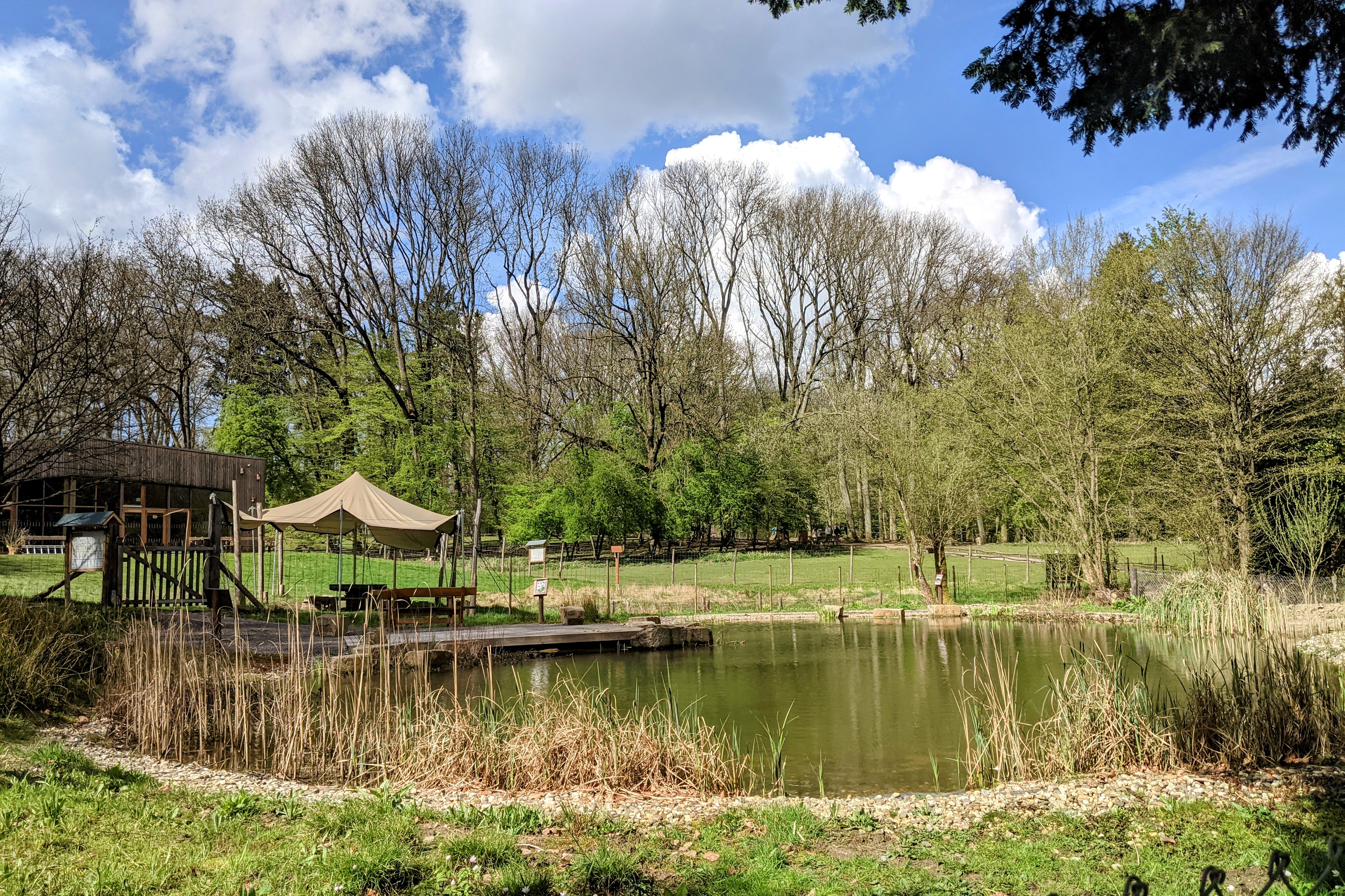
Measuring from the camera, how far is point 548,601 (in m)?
20.6

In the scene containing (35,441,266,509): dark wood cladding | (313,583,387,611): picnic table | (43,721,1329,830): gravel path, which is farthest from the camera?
(35,441,266,509): dark wood cladding

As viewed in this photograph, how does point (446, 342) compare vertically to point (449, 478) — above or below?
above

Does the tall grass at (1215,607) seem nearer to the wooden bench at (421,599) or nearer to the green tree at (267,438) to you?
the wooden bench at (421,599)

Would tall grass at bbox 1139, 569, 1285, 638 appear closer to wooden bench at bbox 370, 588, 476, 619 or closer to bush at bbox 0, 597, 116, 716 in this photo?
Answer: bush at bbox 0, 597, 116, 716

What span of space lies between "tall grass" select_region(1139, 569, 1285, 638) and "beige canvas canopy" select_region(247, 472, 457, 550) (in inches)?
508

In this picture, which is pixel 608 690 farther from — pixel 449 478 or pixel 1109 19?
pixel 449 478

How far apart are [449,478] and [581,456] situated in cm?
527

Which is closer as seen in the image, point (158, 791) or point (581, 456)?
point (158, 791)

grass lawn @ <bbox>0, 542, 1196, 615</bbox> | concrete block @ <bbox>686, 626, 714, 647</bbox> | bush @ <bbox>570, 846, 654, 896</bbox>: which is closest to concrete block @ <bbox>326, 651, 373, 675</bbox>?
concrete block @ <bbox>686, 626, 714, 647</bbox>

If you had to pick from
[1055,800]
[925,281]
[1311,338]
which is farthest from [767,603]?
[925,281]

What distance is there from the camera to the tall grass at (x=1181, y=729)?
7074 mm

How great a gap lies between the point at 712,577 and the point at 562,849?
22.2 meters

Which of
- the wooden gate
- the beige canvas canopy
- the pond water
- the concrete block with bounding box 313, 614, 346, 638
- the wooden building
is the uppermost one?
the wooden building

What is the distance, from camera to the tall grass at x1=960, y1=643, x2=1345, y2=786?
23.2 ft
